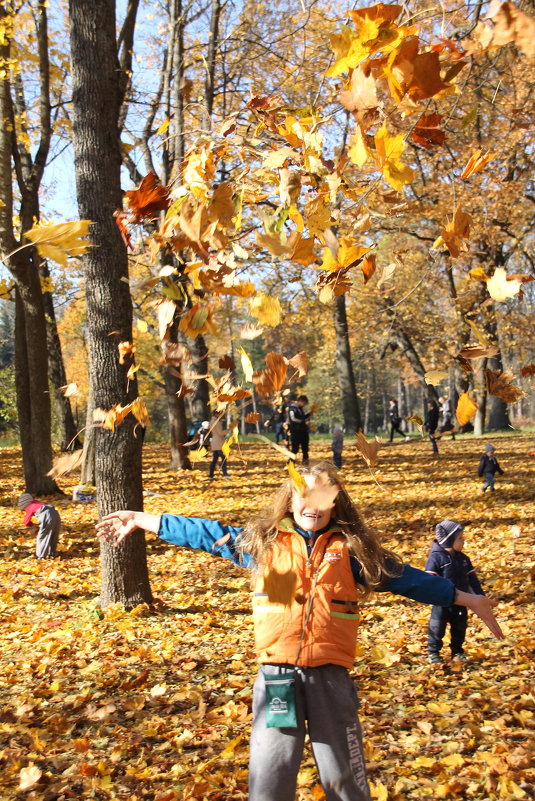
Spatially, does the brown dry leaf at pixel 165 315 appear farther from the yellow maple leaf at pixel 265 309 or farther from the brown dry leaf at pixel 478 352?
the brown dry leaf at pixel 478 352

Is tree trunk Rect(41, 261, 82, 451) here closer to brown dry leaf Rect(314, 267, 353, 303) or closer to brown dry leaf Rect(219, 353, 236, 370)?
brown dry leaf Rect(219, 353, 236, 370)

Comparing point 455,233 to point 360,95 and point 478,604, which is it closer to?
point 360,95

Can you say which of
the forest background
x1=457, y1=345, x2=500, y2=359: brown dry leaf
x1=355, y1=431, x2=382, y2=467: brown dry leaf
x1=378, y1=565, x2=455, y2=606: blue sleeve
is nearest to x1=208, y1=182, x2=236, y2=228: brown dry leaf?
the forest background

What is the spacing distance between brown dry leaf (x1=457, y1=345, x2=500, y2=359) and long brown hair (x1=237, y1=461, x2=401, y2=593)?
2.38 ft

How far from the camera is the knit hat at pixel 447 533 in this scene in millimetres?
5336

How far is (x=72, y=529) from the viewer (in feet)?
33.8

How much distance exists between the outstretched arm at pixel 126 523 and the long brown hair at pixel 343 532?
422 millimetres

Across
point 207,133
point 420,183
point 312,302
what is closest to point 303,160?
point 207,133

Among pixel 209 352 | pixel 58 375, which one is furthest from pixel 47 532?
pixel 58 375

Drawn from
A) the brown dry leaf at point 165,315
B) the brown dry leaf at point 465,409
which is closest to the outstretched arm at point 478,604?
the brown dry leaf at point 465,409

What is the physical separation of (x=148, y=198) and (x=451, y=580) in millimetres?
3886

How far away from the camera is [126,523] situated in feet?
9.89

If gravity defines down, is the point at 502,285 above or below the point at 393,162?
below

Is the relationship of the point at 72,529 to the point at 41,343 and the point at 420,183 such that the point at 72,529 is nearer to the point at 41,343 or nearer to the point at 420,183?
the point at 41,343
